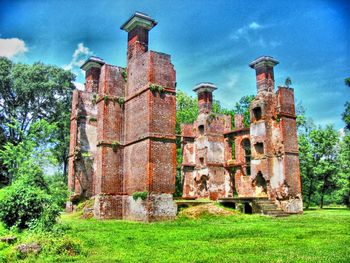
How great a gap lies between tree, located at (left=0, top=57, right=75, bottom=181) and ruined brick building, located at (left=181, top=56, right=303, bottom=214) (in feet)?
40.2

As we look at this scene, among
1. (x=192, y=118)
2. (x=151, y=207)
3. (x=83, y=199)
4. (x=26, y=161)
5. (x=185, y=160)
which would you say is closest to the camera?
(x=26, y=161)

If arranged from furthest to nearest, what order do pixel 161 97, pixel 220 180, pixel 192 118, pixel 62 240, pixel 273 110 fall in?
pixel 192 118 → pixel 220 180 → pixel 273 110 → pixel 161 97 → pixel 62 240

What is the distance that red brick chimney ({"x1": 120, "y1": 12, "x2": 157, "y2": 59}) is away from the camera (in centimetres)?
2008

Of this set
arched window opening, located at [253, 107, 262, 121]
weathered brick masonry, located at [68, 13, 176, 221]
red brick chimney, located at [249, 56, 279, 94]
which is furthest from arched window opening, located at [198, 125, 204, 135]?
weathered brick masonry, located at [68, 13, 176, 221]

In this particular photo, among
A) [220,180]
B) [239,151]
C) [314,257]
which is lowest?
[314,257]

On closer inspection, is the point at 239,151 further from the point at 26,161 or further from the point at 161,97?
the point at 26,161

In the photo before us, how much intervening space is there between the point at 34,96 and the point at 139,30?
1901 cm

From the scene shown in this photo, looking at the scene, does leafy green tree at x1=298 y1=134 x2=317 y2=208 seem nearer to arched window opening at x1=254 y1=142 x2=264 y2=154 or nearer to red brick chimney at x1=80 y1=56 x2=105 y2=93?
arched window opening at x1=254 y1=142 x2=264 y2=154

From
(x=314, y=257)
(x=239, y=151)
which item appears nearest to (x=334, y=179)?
(x=239, y=151)

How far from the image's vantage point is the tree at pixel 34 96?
3388cm

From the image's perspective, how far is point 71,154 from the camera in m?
24.5

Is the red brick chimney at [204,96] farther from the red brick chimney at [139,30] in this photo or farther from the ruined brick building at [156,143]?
the red brick chimney at [139,30]

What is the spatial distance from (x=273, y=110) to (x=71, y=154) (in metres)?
14.6

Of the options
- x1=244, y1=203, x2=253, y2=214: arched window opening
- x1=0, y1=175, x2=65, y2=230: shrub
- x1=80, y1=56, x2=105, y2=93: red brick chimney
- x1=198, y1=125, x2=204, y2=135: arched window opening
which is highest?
x1=80, y1=56, x2=105, y2=93: red brick chimney
